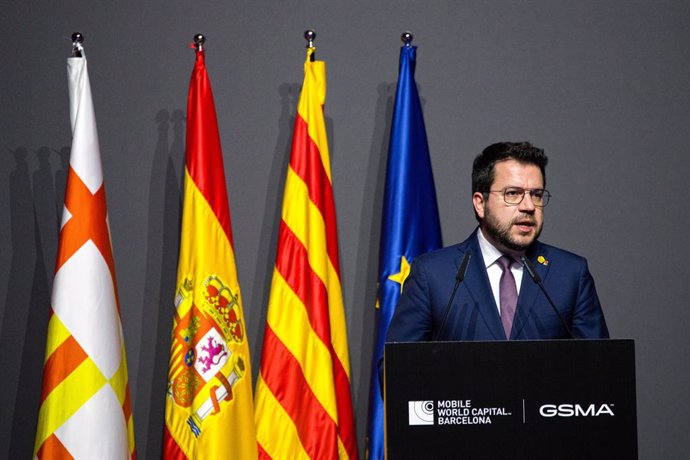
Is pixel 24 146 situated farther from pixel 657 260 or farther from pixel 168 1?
pixel 657 260

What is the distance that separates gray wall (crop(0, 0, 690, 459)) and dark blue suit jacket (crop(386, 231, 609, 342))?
130cm

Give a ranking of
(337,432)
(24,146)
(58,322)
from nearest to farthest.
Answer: (58,322) → (337,432) → (24,146)

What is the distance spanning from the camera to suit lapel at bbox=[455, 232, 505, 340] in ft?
7.66

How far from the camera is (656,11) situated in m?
3.90

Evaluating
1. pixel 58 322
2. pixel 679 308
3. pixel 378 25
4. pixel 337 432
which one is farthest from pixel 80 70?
pixel 679 308

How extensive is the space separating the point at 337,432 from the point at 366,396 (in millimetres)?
415

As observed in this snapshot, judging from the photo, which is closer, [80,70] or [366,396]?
[80,70]

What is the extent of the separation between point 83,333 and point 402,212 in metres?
1.34

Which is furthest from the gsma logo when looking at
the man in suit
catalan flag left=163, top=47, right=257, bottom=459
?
catalan flag left=163, top=47, right=257, bottom=459

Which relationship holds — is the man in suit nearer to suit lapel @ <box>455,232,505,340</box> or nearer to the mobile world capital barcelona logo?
suit lapel @ <box>455,232,505,340</box>

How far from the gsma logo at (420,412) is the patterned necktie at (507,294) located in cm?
62

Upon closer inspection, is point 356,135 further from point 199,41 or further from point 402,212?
point 199,41

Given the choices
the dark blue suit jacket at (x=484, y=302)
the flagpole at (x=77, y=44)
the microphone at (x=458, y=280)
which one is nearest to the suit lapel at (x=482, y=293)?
the dark blue suit jacket at (x=484, y=302)

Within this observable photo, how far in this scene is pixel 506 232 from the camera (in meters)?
2.41
